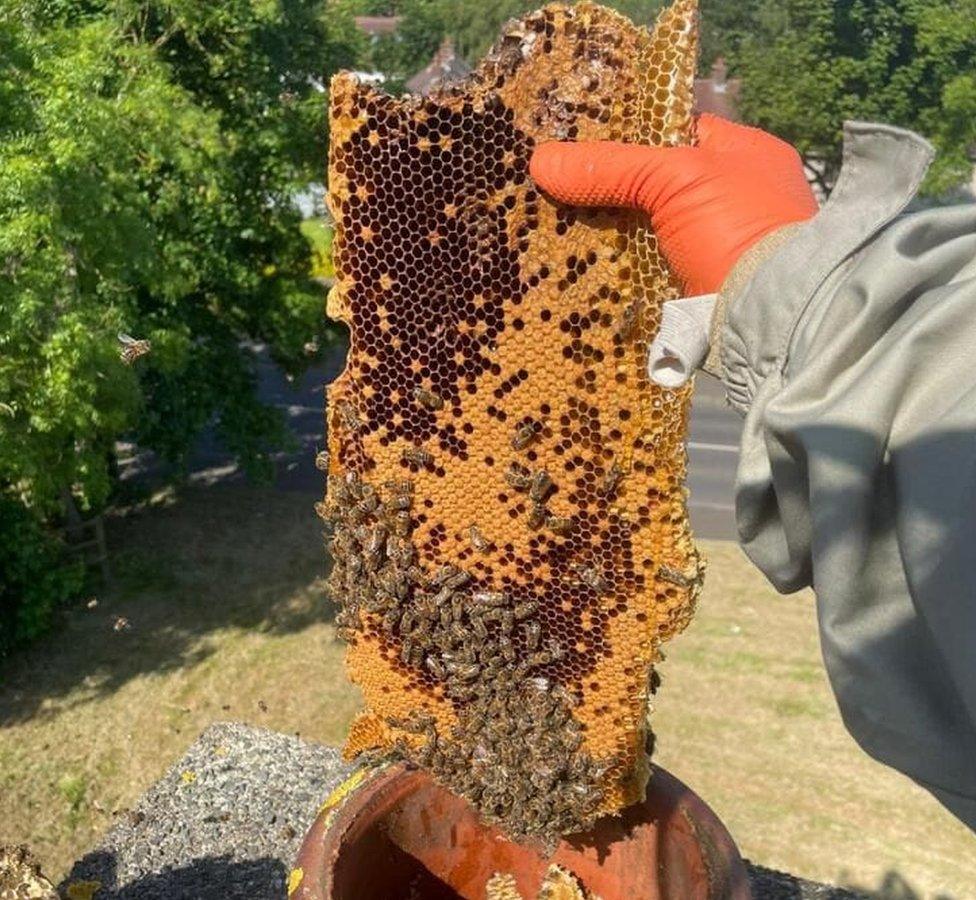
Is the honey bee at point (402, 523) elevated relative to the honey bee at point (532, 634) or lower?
elevated

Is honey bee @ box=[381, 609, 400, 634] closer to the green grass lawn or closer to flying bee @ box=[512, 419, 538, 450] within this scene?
flying bee @ box=[512, 419, 538, 450]

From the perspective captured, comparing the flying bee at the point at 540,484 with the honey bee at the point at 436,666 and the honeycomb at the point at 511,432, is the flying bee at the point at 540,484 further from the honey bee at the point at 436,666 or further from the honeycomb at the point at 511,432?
the honey bee at the point at 436,666

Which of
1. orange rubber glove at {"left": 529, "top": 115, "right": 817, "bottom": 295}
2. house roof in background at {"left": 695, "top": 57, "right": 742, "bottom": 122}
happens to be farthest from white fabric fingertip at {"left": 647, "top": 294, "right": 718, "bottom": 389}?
house roof in background at {"left": 695, "top": 57, "right": 742, "bottom": 122}

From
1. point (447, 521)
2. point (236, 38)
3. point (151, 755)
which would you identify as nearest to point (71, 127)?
point (236, 38)

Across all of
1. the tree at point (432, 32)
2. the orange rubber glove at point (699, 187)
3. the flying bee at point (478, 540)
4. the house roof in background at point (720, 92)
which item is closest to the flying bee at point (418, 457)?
the flying bee at point (478, 540)

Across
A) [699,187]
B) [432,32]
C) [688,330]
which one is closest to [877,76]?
[699,187]

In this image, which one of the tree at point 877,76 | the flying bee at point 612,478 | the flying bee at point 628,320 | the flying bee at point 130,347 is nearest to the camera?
the flying bee at point 628,320
